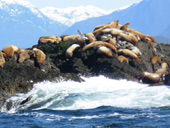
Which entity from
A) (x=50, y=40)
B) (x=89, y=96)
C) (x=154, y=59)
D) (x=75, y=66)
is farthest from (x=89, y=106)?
(x=50, y=40)

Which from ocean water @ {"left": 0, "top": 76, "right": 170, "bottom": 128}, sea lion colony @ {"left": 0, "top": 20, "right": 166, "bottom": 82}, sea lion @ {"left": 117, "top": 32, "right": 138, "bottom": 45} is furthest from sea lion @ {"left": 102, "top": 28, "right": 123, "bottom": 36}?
ocean water @ {"left": 0, "top": 76, "right": 170, "bottom": 128}

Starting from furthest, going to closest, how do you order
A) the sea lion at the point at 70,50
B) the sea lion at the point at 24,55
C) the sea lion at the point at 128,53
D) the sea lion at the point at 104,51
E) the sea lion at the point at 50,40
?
the sea lion at the point at 50,40
the sea lion at the point at 128,53
the sea lion at the point at 70,50
the sea lion at the point at 104,51
the sea lion at the point at 24,55

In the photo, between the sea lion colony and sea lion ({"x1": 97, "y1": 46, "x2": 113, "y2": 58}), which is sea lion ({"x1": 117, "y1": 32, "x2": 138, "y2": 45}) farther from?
sea lion ({"x1": 97, "y1": 46, "x2": 113, "y2": 58})

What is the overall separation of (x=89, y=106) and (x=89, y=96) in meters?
1.53

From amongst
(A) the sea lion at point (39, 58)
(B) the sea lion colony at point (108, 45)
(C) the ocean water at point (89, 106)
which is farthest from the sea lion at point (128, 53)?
(A) the sea lion at point (39, 58)

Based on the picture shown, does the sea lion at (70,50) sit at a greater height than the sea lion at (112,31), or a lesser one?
lesser

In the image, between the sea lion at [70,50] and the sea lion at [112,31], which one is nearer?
the sea lion at [70,50]

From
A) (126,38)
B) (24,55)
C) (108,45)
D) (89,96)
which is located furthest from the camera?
(126,38)

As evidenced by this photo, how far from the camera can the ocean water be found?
37.6 feet

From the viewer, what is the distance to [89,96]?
15492mm

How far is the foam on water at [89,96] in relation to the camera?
1415 centimetres

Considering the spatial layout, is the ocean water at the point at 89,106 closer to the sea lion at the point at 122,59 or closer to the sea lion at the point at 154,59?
the sea lion at the point at 122,59

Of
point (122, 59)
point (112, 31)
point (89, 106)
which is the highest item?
point (112, 31)

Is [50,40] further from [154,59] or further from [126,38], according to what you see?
[154,59]
